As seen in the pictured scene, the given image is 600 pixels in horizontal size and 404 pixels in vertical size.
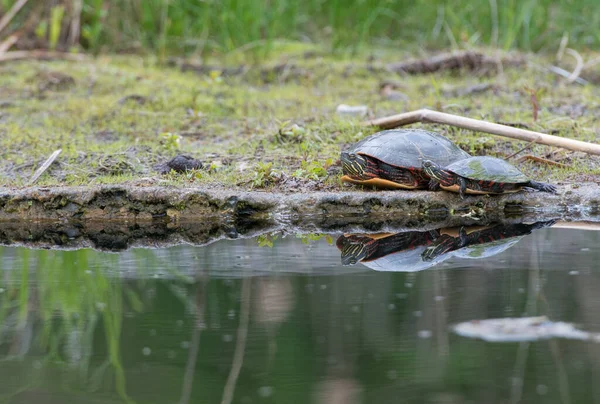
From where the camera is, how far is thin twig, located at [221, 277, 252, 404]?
2572 millimetres

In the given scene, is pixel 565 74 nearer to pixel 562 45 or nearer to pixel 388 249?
pixel 562 45

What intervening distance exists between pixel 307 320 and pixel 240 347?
38 centimetres

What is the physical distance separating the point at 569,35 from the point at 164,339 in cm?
789

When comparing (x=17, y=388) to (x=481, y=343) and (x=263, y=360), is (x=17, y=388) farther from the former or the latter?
(x=481, y=343)

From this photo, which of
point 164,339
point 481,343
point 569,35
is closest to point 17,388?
point 164,339

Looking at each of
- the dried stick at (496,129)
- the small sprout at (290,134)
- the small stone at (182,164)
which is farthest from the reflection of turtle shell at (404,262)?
the small sprout at (290,134)

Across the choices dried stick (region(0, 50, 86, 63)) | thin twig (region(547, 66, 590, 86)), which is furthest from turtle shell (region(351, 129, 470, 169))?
dried stick (region(0, 50, 86, 63))

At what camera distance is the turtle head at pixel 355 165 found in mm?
5426

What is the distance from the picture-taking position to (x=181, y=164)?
5988mm

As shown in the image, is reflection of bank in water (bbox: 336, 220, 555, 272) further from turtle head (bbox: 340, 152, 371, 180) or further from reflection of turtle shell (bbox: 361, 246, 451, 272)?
turtle head (bbox: 340, 152, 371, 180)

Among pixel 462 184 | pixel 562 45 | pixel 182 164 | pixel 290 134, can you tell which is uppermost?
pixel 562 45

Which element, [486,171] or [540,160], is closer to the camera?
[486,171]

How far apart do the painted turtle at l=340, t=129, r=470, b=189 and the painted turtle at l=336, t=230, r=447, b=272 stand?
2.02 ft

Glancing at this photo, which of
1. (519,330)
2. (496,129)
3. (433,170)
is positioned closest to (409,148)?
(433,170)
